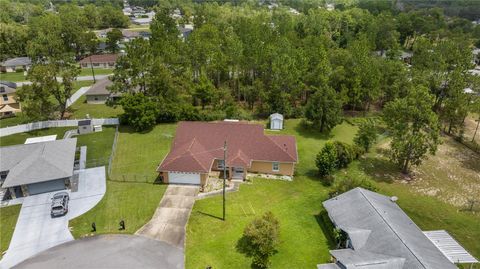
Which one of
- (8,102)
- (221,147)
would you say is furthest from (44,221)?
(8,102)

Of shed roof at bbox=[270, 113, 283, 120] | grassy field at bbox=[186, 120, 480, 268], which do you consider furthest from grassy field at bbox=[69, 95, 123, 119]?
grassy field at bbox=[186, 120, 480, 268]

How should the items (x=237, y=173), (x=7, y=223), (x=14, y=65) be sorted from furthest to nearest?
(x=14, y=65), (x=237, y=173), (x=7, y=223)

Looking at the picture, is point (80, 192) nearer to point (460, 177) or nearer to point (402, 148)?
point (402, 148)

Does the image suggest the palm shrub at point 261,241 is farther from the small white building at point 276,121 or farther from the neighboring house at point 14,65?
the neighboring house at point 14,65

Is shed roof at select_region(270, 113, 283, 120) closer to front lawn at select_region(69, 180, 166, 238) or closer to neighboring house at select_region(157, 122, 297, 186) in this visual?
neighboring house at select_region(157, 122, 297, 186)

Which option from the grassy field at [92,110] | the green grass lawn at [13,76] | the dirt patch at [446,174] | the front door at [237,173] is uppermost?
the front door at [237,173]

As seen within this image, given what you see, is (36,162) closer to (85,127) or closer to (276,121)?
(85,127)

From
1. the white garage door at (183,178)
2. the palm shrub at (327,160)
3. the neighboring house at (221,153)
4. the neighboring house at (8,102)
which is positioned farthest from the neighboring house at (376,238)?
the neighboring house at (8,102)
